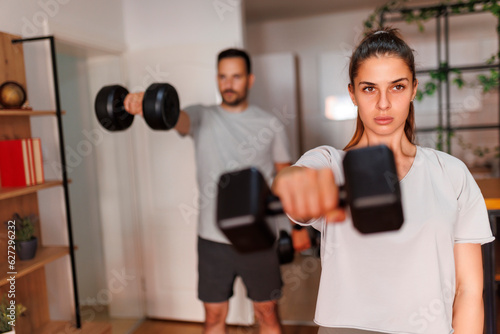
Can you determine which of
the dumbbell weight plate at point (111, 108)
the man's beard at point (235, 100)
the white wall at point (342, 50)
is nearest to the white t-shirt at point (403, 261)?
the dumbbell weight plate at point (111, 108)

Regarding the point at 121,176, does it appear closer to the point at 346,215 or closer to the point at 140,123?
the point at 140,123

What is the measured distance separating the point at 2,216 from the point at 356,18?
3963 millimetres

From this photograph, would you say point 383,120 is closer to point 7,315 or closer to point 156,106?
point 156,106

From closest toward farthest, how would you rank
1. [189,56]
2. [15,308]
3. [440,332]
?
[440,332], [15,308], [189,56]

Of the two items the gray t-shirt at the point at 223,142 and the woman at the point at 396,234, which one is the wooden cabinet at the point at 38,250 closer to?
the gray t-shirt at the point at 223,142

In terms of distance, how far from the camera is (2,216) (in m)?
1.93

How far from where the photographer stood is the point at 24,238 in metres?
1.99

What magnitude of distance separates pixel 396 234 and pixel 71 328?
1789mm

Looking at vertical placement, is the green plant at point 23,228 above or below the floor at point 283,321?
above

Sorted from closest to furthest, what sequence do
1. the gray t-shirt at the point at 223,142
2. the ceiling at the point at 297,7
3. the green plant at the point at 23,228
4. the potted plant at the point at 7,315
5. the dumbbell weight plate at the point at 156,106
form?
the dumbbell weight plate at the point at 156,106
the potted plant at the point at 7,315
the green plant at the point at 23,228
the gray t-shirt at the point at 223,142
the ceiling at the point at 297,7

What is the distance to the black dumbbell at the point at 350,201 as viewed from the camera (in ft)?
→ 2.05

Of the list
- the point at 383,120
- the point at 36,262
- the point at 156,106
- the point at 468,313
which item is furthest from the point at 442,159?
the point at 36,262

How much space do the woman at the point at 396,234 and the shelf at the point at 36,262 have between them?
1.36m

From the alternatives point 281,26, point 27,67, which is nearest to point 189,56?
point 27,67
